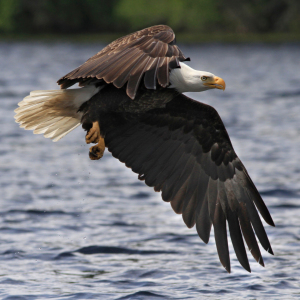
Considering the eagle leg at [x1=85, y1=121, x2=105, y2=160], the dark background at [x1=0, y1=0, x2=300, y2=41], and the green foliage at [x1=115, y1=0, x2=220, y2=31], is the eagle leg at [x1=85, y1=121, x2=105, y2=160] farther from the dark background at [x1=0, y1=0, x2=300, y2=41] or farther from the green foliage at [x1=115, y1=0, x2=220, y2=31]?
the green foliage at [x1=115, y1=0, x2=220, y2=31]

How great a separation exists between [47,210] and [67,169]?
7.78 ft

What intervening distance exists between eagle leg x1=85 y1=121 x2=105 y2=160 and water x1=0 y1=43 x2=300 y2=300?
1.21m

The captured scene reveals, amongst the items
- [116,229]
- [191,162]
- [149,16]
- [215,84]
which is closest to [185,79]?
[215,84]

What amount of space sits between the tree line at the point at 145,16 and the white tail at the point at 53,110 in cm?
3666

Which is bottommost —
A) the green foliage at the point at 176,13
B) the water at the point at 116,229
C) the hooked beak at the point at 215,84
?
the water at the point at 116,229

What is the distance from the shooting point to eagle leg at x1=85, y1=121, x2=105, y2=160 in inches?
219

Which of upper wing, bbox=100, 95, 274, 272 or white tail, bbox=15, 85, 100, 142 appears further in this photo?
upper wing, bbox=100, 95, 274, 272

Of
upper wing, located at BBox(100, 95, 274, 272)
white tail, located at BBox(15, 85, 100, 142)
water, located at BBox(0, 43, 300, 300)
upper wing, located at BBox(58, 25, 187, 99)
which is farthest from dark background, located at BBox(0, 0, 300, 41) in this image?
upper wing, located at BBox(58, 25, 187, 99)

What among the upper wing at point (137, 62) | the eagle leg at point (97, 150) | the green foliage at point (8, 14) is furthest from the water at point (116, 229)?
the green foliage at point (8, 14)

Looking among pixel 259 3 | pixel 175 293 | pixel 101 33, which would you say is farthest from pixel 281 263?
pixel 101 33

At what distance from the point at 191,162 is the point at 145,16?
3934 centimetres

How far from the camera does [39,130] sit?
19.9 feet

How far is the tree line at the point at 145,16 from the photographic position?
41719 mm

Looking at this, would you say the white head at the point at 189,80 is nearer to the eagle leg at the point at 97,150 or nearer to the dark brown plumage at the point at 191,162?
the dark brown plumage at the point at 191,162
